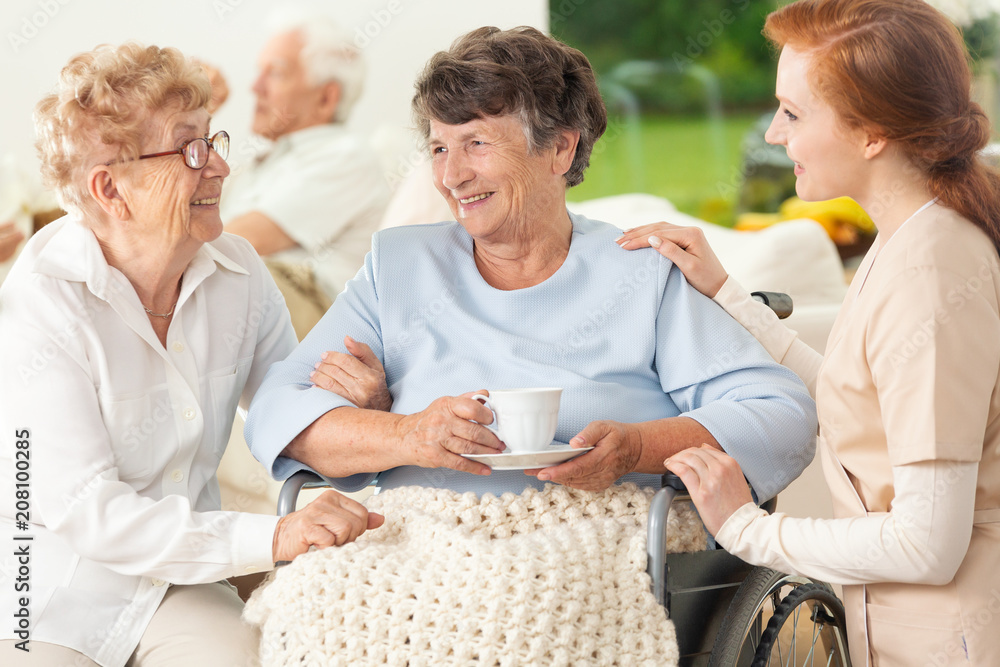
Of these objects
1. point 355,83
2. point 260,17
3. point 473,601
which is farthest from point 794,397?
point 260,17

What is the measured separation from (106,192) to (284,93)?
3034 mm

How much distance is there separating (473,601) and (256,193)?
3117 millimetres

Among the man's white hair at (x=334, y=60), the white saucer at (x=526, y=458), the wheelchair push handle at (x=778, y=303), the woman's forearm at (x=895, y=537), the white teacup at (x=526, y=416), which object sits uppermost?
the man's white hair at (x=334, y=60)

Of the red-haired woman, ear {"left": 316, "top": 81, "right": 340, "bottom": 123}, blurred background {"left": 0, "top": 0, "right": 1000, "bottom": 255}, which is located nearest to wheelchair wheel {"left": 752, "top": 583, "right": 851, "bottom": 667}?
the red-haired woman

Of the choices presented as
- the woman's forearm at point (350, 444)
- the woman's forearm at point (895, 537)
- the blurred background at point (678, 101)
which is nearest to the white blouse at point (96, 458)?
the woman's forearm at point (350, 444)

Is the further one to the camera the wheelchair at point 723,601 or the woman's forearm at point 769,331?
the woman's forearm at point 769,331

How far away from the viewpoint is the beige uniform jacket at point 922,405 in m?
1.10

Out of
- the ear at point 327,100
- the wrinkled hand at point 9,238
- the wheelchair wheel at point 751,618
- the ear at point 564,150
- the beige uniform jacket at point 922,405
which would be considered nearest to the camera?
the beige uniform jacket at point 922,405

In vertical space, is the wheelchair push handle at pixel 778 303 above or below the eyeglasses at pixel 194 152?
below

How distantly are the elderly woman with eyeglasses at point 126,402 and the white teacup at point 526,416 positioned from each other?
0.26 m

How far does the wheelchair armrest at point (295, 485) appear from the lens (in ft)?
4.77

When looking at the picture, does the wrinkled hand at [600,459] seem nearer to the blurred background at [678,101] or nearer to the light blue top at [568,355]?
the light blue top at [568,355]

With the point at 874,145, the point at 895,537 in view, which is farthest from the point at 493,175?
the point at 895,537

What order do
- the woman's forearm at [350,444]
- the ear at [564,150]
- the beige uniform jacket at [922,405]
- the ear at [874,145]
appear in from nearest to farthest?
the beige uniform jacket at [922,405] < the ear at [874,145] < the woman's forearm at [350,444] < the ear at [564,150]
